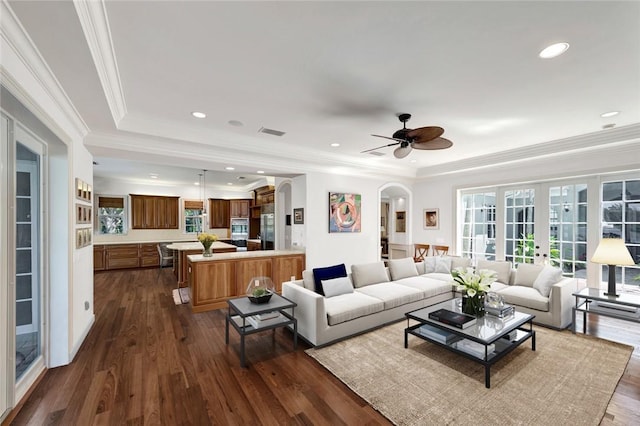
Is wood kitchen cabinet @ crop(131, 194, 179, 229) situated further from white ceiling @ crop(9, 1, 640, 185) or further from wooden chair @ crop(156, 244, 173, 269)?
white ceiling @ crop(9, 1, 640, 185)

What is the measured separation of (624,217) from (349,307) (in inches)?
184

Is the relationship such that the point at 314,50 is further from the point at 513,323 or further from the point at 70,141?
the point at 513,323

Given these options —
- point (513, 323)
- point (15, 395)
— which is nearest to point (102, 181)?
point (15, 395)

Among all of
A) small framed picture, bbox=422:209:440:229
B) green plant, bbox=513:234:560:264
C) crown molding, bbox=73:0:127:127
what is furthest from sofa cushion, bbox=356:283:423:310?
crown molding, bbox=73:0:127:127

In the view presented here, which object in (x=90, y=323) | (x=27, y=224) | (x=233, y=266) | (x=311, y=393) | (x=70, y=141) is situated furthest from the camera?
(x=233, y=266)

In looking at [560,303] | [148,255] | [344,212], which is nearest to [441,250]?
[344,212]

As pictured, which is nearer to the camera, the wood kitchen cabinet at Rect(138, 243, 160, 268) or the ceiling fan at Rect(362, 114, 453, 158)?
the ceiling fan at Rect(362, 114, 453, 158)

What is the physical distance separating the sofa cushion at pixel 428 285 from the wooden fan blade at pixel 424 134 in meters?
2.37

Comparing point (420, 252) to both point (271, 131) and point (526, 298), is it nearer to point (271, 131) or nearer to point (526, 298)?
point (526, 298)

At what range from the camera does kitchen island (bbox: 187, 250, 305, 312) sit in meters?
4.45

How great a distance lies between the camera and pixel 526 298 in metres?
3.86

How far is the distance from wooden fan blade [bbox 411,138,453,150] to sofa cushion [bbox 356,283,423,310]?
207 cm

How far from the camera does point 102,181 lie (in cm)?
818

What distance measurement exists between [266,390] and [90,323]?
9.66ft
